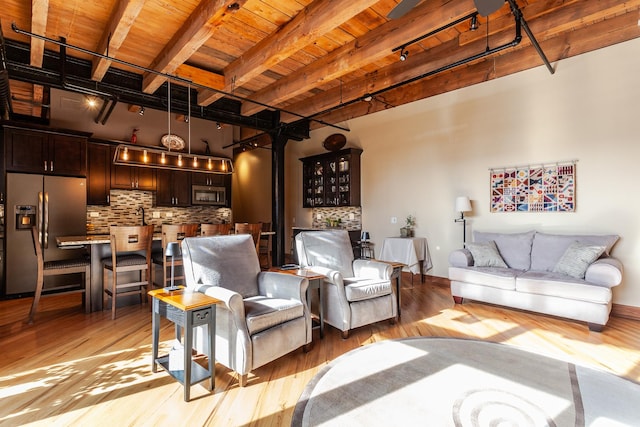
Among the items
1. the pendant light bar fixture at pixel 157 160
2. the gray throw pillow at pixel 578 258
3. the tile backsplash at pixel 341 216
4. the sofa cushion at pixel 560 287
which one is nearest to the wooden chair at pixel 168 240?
the pendant light bar fixture at pixel 157 160

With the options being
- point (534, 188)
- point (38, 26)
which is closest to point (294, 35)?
point (38, 26)

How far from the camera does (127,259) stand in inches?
160

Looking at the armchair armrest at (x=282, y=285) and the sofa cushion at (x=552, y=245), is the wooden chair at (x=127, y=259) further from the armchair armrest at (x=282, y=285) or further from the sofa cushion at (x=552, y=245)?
the sofa cushion at (x=552, y=245)

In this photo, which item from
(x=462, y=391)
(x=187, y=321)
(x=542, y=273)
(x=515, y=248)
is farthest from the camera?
(x=515, y=248)

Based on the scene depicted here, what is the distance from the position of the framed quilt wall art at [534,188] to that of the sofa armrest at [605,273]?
1019 mm

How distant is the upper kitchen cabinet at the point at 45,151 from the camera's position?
4770mm

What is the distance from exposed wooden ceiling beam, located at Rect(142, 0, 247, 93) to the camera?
9.31 feet

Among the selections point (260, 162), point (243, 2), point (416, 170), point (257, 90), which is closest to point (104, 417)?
point (243, 2)

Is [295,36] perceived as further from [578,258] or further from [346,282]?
[578,258]

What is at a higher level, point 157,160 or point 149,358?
point 157,160

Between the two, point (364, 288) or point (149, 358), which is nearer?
point (149, 358)

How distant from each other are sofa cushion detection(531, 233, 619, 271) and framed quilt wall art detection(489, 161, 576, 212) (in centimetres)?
48

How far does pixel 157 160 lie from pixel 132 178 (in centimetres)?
122

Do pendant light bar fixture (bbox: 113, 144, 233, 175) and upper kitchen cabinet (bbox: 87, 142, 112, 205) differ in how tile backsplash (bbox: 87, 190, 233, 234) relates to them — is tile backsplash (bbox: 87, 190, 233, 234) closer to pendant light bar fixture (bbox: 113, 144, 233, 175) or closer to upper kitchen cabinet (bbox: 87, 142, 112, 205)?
upper kitchen cabinet (bbox: 87, 142, 112, 205)
